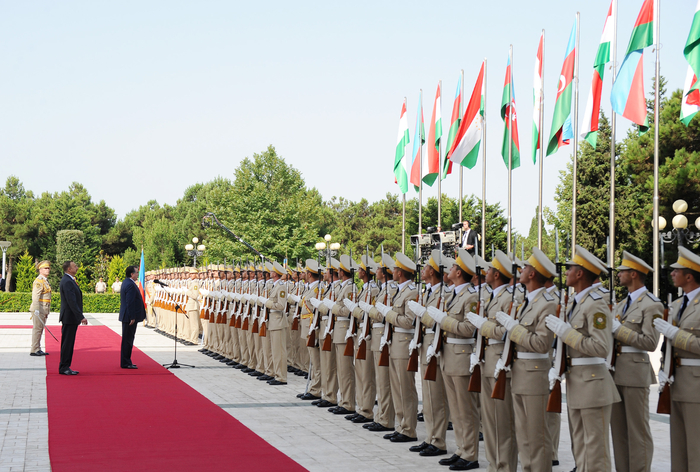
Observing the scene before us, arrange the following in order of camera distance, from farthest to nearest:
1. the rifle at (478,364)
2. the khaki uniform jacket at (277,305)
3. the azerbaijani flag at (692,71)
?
the azerbaijani flag at (692,71) < the khaki uniform jacket at (277,305) < the rifle at (478,364)

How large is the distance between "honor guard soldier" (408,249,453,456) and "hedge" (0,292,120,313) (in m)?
34.6

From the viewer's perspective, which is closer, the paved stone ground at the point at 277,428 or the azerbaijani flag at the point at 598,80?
the paved stone ground at the point at 277,428

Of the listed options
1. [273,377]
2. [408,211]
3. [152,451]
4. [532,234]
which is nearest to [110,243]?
[408,211]

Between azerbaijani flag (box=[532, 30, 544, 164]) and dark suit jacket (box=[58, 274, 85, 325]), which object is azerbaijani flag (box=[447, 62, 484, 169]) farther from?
dark suit jacket (box=[58, 274, 85, 325])

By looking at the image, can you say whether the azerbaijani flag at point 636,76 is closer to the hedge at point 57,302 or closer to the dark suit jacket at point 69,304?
the dark suit jacket at point 69,304

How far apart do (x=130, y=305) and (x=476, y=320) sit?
28.2 feet

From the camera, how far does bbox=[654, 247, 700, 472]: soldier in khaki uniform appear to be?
5324 millimetres

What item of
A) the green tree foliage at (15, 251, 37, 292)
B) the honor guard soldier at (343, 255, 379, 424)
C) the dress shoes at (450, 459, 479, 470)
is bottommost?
the dress shoes at (450, 459, 479, 470)

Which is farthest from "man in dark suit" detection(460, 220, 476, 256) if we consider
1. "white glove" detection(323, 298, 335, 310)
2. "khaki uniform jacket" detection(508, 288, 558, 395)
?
"khaki uniform jacket" detection(508, 288, 558, 395)

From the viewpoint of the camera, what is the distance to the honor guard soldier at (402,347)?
7695 mm

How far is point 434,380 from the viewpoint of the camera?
7.08 m

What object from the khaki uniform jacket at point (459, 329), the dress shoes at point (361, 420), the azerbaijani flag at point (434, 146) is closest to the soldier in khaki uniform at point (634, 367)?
the khaki uniform jacket at point (459, 329)

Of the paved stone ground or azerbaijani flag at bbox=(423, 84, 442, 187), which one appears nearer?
the paved stone ground

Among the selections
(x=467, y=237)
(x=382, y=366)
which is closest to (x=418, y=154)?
(x=467, y=237)
